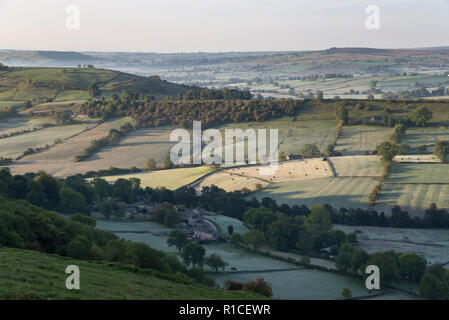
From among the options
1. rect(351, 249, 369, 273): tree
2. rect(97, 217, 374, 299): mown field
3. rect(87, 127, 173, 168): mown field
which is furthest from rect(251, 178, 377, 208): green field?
rect(87, 127, 173, 168): mown field

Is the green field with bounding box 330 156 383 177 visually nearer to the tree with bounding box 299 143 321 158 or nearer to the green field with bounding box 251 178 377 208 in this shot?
the green field with bounding box 251 178 377 208

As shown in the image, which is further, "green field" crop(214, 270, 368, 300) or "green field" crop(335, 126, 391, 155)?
"green field" crop(335, 126, 391, 155)

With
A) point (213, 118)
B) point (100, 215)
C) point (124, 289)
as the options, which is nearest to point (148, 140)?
point (213, 118)

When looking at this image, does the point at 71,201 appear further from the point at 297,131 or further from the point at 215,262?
the point at 297,131

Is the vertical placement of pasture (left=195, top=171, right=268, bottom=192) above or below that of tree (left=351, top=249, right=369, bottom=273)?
above

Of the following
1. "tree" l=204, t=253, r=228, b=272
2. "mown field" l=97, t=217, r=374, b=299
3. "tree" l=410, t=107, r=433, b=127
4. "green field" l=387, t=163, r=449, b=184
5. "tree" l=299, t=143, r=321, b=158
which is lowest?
"mown field" l=97, t=217, r=374, b=299

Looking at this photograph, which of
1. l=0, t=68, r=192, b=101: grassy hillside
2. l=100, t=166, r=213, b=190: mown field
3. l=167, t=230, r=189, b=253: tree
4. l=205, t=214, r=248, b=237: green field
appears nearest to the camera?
l=167, t=230, r=189, b=253: tree

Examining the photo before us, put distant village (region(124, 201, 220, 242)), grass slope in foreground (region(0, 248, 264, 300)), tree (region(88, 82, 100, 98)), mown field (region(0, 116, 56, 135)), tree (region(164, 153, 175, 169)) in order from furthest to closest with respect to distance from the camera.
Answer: tree (region(88, 82, 100, 98)) < mown field (region(0, 116, 56, 135)) < tree (region(164, 153, 175, 169)) < distant village (region(124, 201, 220, 242)) < grass slope in foreground (region(0, 248, 264, 300))

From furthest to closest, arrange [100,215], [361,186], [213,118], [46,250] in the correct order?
[213,118], [361,186], [100,215], [46,250]
